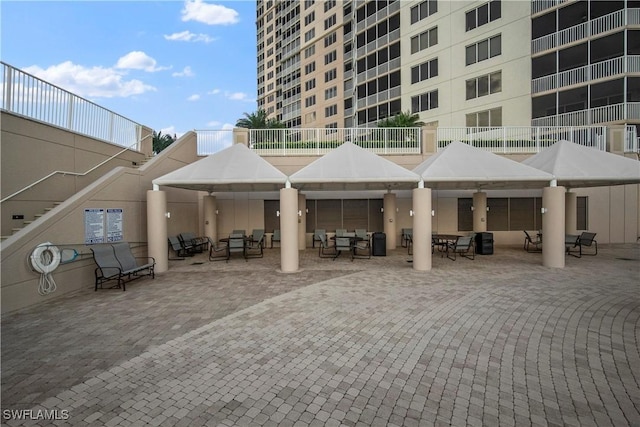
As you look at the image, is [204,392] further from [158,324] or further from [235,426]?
[158,324]

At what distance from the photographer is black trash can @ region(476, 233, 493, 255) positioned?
13180 millimetres

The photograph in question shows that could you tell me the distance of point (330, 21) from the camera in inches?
1826

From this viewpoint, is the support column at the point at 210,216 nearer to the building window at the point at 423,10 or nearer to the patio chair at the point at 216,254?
the patio chair at the point at 216,254

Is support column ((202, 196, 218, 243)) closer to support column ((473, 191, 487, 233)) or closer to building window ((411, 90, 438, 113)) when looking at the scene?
support column ((473, 191, 487, 233))

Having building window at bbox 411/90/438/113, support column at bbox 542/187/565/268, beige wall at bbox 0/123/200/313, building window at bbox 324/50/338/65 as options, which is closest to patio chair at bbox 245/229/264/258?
beige wall at bbox 0/123/200/313

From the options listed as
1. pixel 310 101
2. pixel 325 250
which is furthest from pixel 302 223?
pixel 310 101

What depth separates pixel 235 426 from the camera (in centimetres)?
303

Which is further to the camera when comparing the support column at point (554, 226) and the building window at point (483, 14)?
the building window at point (483, 14)

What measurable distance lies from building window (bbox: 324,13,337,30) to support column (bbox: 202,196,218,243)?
41051 millimetres

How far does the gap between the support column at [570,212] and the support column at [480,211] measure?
3.58 metres

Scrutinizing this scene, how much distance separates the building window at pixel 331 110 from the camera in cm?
4600

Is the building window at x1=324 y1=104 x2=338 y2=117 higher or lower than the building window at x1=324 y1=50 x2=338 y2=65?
above

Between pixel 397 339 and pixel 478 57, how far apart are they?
27.4 meters
